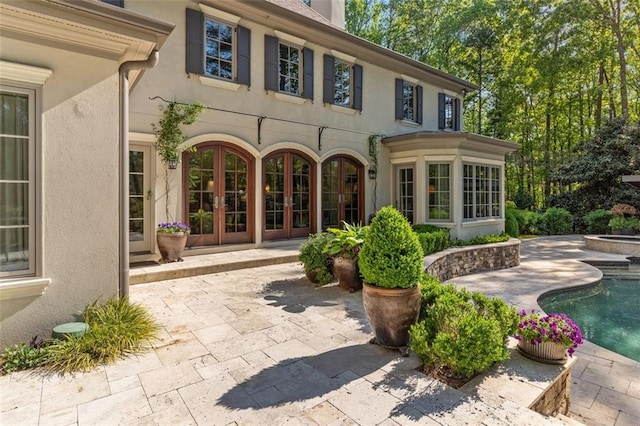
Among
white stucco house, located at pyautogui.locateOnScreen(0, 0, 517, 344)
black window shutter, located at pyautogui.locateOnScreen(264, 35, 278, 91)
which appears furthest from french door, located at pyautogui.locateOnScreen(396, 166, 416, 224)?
black window shutter, located at pyautogui.locateOnScreen(264, 35, 278, 91)

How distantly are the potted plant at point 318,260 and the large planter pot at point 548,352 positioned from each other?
323cm

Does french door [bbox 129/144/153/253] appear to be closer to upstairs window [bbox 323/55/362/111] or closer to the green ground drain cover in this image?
the green ground drain cover

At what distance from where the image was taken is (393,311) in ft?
10.6

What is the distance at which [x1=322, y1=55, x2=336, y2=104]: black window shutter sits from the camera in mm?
9797

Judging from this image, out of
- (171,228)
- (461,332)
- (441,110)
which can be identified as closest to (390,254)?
(461,332)

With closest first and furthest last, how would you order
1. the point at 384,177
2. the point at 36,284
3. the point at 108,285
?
the point at 36,284 → the point at 108,285 → the point at 384,177

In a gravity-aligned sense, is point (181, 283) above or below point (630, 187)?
below

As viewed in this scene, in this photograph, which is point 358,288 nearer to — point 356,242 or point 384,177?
point 356,242

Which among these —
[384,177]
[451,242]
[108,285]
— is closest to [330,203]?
[384,177]

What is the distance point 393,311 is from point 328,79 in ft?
26.8

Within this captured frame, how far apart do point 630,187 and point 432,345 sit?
17.5 meters

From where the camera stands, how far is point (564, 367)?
116 inches

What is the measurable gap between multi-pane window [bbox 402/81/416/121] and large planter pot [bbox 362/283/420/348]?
9996 millimetres

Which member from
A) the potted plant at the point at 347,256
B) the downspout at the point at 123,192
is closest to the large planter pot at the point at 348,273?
the potted plant at the point at 347,256
